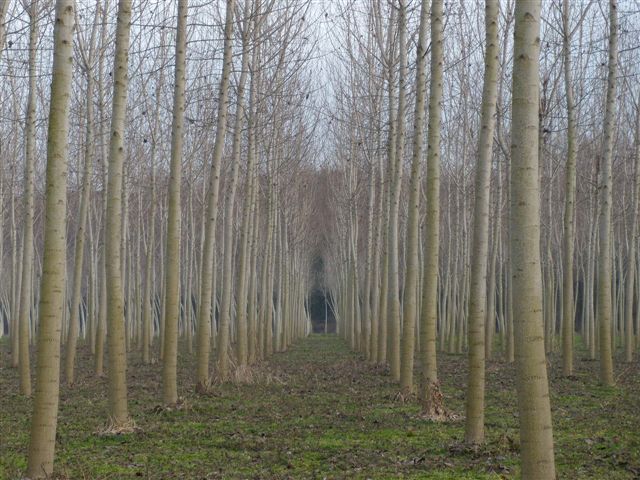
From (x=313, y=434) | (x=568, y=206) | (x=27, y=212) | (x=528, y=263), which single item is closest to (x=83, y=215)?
(x=27, y=212)

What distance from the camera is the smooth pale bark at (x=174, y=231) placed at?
31.7 feet

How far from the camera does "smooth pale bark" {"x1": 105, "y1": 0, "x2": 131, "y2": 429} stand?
316 inches

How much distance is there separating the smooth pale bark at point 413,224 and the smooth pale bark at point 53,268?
5191 mm

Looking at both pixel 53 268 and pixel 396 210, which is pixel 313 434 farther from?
pixel 396 210

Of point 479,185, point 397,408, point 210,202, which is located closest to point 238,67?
point 210,202

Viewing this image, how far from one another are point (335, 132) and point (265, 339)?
683 centimetres

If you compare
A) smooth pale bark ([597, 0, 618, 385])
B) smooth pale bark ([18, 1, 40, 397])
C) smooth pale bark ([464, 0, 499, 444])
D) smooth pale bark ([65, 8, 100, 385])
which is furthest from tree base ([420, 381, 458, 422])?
smooth pale bark ([65, 8, 100, 385])

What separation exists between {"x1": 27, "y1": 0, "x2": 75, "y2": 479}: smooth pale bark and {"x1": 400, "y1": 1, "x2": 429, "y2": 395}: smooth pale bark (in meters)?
5.19

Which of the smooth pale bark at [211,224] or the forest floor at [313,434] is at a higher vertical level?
the smooth pale bark at [211,224]

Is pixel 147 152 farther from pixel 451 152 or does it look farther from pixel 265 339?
pixel 451 152

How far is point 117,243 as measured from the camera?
27.3 ft


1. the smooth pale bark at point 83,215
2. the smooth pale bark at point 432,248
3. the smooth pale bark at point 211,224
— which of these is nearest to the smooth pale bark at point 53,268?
the smooth pale bark at point 432,248

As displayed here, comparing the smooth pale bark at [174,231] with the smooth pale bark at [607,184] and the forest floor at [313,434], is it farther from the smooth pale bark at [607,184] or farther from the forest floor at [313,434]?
the smooth pale bark at [607,184]

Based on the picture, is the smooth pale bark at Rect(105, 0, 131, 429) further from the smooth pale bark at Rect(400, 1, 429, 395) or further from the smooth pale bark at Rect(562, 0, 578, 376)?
the smooth pale bark at Rect(562, 0, 578, 376)
